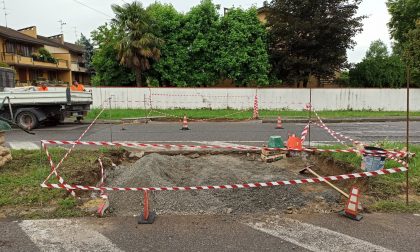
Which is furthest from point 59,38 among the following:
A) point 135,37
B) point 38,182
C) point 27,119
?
point 38,182

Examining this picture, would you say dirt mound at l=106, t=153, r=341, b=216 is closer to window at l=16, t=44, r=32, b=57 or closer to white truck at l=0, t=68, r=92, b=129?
white truck at l=0, t=68, r=92, b=129

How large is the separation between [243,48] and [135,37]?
27.5ft

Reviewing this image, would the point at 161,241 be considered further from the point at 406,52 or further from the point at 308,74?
the point at 406,52

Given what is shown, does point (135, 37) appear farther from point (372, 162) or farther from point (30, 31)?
point (30, 31)

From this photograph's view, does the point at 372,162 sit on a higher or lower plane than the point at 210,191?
higher

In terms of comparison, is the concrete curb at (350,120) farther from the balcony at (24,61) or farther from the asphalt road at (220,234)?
the balcony at (24,61)

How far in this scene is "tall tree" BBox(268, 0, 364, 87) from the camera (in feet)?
82.5

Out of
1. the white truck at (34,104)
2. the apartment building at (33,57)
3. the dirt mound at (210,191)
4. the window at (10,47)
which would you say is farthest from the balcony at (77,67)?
the dirt mound at (210,191)

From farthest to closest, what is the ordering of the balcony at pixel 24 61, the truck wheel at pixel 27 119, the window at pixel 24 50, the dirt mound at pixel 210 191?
the window at pixel 24 50, the balcony at pixel 24 61, the truck wheel at pixel 27 119, the dirt mound at pixel 210 191

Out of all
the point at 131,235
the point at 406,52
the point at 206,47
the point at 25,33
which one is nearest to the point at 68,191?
the point at 131,235

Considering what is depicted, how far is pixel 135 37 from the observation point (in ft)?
81.9

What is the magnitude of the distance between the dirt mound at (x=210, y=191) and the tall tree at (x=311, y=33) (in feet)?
64.0

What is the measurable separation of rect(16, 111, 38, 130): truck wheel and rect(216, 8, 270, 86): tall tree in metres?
15.1

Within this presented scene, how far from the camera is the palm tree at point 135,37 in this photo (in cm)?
2481
